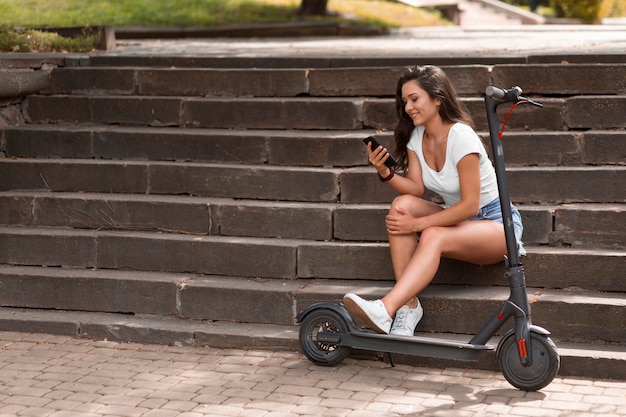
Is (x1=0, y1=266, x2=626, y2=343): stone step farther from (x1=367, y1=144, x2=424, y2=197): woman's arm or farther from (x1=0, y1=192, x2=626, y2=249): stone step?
(x1=367, y1=144, x2=424, y2=197): woman's arm

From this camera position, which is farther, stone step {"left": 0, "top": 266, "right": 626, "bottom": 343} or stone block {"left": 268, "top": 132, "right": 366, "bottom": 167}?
stone block {"left": 268, "top": 132, "right": 366, "bottom": 167}

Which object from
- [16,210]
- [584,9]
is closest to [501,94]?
[16,210]

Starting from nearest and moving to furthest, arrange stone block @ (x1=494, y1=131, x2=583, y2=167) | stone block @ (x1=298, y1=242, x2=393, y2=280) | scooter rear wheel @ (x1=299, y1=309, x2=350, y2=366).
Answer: scooter rear wheel @ (x1=299, y1=309, x2=350, y2=366) → stone block @ (x1=298, y1=242, x2=393, y2=280) → stone block @ (x1=494, y1=131, x2=583, y2=167)

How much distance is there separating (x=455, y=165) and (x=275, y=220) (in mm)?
1578

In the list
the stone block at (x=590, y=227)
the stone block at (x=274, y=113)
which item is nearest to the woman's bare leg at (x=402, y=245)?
the stone block at (x=590, y=227)

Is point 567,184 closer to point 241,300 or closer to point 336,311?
point 336,311

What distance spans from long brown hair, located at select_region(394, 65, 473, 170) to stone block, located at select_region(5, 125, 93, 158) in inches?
117

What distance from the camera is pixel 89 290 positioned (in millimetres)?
6496

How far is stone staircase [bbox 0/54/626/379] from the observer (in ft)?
19.2

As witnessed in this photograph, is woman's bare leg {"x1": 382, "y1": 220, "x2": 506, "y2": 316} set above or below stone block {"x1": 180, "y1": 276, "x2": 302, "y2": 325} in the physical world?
above

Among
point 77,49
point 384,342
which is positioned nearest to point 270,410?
point 384,342

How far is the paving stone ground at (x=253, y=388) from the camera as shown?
4.84 m

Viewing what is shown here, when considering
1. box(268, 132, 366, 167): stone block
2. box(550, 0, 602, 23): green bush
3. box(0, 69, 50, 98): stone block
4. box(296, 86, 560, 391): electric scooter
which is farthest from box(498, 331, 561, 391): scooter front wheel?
box(550, 0, 602, 23): green bush

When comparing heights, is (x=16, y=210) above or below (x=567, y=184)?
below
